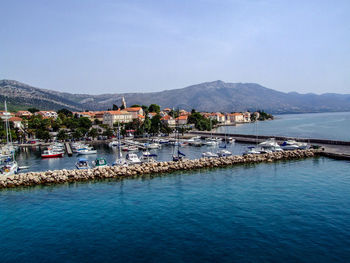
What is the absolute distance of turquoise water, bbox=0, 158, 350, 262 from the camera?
56.2 feet

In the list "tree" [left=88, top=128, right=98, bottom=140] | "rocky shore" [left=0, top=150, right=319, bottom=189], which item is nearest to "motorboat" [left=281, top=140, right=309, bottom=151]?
"rocky shore" [left=0, top=150, right=319, bottom=189]

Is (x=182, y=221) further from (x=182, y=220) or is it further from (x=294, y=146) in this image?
(x=294, y=146)

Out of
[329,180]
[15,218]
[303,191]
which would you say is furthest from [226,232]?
[329,180]

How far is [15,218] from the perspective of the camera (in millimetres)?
23688

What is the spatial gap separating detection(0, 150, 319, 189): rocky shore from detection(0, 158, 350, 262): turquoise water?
7.25 ft

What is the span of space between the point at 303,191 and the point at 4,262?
86.6 feet

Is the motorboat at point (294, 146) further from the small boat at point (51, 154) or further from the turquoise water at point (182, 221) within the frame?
the small boat at point (51, 154)

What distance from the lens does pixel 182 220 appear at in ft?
72.2

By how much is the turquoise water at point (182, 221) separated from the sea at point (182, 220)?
7 centimetres

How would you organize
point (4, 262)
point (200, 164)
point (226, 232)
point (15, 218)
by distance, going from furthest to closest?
point (200, 164) → point (15, 218) → point (226, 232) → point (4, 262)

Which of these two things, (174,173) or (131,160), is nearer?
(174,173)

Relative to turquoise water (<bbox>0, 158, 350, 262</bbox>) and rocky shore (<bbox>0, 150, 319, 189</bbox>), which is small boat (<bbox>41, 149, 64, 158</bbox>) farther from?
turquoise water (<bbox>0, 158, 350, 262</bbox>)

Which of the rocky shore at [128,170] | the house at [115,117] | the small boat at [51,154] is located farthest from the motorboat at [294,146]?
the house at [115,117]

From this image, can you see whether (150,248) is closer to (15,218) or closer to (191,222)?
(191,222)
